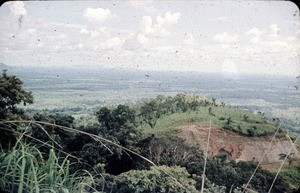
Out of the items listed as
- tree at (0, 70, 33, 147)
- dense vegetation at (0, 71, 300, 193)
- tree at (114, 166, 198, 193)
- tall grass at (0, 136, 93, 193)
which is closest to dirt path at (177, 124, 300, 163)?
dense vegetation at (0, 71, 300, 193)

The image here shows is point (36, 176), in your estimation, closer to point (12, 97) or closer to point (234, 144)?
point (12, 97)

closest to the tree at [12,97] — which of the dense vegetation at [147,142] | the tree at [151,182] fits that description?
the dense vegetation at [147,142]

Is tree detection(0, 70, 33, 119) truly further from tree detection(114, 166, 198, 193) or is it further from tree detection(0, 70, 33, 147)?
tree detection(114, 166, 198, 193)

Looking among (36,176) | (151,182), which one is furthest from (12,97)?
(36,176)

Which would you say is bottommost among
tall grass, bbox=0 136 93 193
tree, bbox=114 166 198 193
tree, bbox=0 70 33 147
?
tree, bbox=114 166 198 193

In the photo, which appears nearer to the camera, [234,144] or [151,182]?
[151,182]

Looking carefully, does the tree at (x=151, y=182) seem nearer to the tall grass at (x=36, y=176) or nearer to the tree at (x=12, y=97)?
the tall grass at (x=36, y=176)

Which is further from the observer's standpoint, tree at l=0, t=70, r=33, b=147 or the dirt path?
the dirt path

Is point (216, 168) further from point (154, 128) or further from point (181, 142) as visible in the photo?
point (154, 128)
